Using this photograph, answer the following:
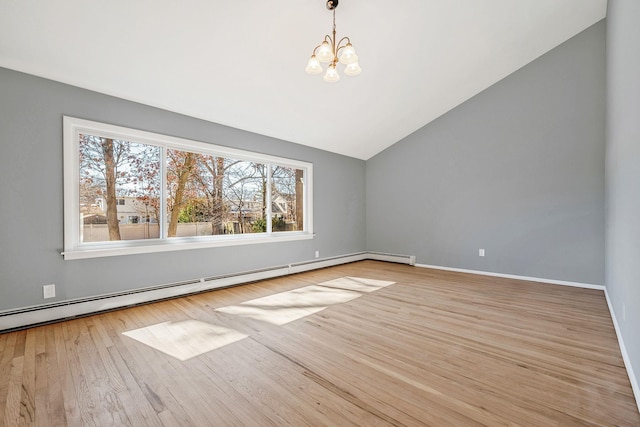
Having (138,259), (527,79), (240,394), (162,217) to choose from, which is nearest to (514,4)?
(527,79)

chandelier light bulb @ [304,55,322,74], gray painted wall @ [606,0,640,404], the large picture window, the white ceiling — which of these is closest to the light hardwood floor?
gray painted wall @ [606,0,640,404]

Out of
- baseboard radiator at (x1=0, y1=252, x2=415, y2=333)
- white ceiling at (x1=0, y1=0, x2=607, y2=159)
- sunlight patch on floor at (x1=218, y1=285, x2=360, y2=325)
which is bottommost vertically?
sunlight patch on floor at (x1=218, y1=285, x2=360, y2=325)

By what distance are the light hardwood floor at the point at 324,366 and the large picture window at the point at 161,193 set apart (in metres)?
0.89

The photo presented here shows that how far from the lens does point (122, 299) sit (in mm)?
3145

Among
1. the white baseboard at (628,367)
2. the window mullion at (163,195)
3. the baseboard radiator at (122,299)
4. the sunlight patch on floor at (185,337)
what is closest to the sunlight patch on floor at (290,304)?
the sunlight patch on floor at (185,337)

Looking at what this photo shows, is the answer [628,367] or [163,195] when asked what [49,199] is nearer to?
[163,195]

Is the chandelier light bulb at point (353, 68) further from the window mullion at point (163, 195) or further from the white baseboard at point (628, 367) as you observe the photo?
the white baseboard at point (628, 367)

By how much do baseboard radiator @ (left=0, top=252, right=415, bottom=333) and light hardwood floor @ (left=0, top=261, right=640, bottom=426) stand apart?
110 mm

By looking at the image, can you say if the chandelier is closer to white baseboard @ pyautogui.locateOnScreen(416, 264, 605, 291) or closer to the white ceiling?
the white ceiling

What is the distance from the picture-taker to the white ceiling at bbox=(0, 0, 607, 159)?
2432 mm

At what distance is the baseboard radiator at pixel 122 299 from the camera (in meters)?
2.61

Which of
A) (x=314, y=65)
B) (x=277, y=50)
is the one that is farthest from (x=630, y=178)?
(x=277, y=50)

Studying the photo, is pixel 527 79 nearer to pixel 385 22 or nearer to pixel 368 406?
pixel 385 22

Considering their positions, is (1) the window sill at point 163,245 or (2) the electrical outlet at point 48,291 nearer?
(2) the electrical outlet at point 48,291
